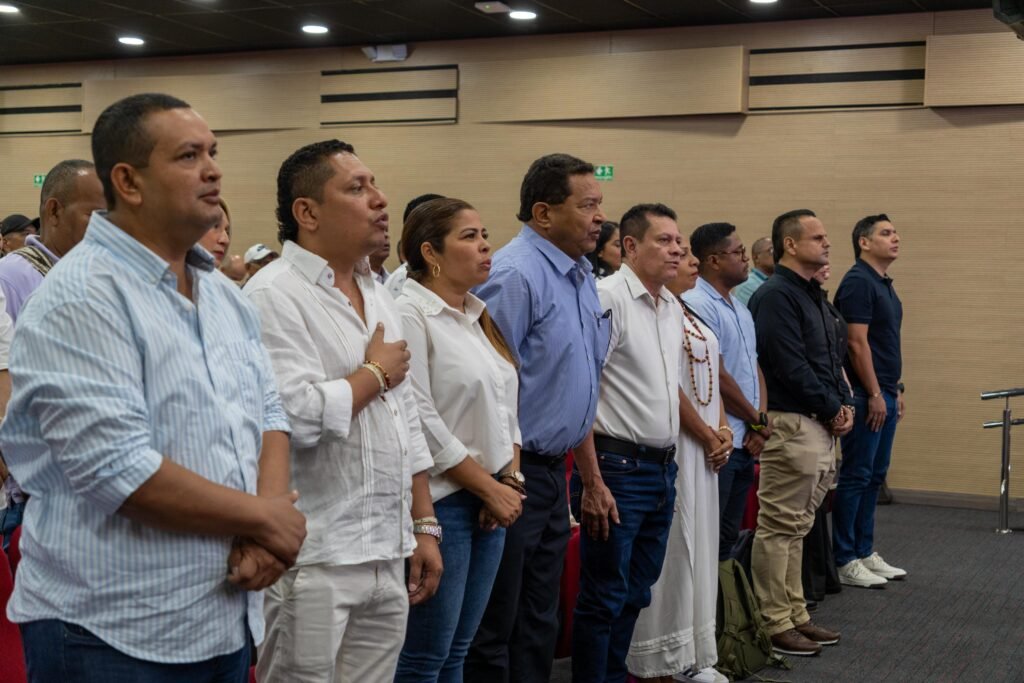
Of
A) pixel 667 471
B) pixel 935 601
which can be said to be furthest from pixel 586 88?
pixel 667 471

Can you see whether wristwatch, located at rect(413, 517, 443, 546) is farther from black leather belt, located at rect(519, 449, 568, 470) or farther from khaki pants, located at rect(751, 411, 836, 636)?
khaki pants, located at rect(751, 411, 836, 636)

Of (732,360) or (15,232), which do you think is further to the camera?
(15,232)

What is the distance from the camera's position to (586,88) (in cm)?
913

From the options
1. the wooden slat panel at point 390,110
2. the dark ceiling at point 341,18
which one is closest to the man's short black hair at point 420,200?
the dark ceiling at point 341,18

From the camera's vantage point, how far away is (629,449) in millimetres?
3719

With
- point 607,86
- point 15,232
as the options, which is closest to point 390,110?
point 607,86

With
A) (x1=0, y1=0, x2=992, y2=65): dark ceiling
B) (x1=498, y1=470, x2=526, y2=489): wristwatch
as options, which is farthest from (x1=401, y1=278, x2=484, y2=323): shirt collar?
(x1=0, y1=0, x2=992, y2=65): dark ceiling

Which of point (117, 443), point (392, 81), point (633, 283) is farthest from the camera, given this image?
point (392, 81)

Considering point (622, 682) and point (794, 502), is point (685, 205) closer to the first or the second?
point (794, 502)

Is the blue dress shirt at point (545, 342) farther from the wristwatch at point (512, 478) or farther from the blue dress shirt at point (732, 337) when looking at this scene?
the blue dress shirt at point (732, 337)

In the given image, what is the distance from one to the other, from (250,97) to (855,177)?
515 cm

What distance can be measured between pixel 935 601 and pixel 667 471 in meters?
2.52

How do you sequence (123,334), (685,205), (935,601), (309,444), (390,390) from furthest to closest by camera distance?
(685,205) < (935,601) < (390,390) < (309,444) < (123,334)

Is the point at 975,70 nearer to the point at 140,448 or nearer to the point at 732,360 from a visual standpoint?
the point at 732,360
